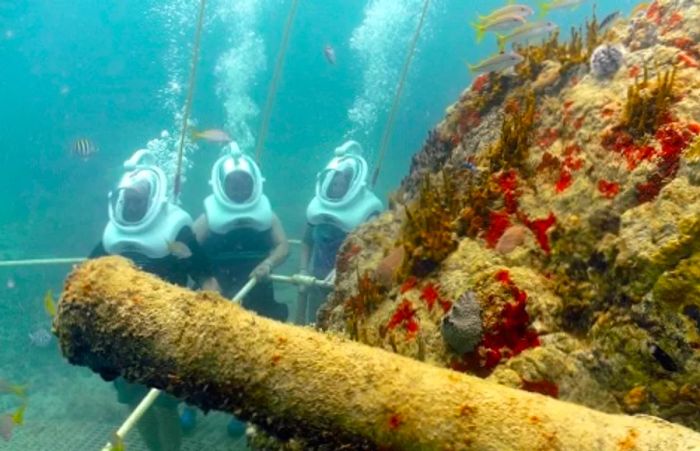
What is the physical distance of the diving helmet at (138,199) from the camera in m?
7.09

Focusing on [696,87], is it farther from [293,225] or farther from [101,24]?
[101,24]

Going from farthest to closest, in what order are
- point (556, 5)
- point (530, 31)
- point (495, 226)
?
point (556, 5) < point (530, 31) < point (495, 226)

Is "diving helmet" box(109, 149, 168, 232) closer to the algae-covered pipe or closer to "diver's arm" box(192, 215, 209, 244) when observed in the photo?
"diver's arm" box(192, 215, 209, 244)

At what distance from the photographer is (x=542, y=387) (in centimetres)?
269

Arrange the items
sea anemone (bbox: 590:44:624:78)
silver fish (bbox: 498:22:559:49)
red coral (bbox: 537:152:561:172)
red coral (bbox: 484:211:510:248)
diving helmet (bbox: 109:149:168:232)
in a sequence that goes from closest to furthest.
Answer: red coral (bbox: 484:211:510:248), red coral (bbox: 537:152:561:172), sea anemone (bbox: 590:44:624:78), silver fish (bbox: 498:22:559:49), diving helmet (bbox: 109:149:168:232)

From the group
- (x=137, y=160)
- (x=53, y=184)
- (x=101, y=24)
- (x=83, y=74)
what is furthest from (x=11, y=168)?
(x=137, y=160)

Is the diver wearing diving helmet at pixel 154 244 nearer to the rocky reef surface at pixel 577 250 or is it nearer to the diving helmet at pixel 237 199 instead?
the diving helmet at pixel 237 199

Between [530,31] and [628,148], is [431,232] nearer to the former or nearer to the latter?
[628,148]

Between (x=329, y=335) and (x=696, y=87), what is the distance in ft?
9.84

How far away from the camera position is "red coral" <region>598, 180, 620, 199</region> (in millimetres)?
3229

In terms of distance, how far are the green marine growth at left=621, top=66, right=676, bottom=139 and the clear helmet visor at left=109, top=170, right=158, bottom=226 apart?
5845 millimetres

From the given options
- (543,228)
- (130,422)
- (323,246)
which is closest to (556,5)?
(543,228)

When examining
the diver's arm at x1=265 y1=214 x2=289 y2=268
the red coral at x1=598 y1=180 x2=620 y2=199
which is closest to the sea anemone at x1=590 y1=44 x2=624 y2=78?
the red coral at x1=598 y1=180 x2=620 y2=199

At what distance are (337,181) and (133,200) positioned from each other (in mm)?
3087
